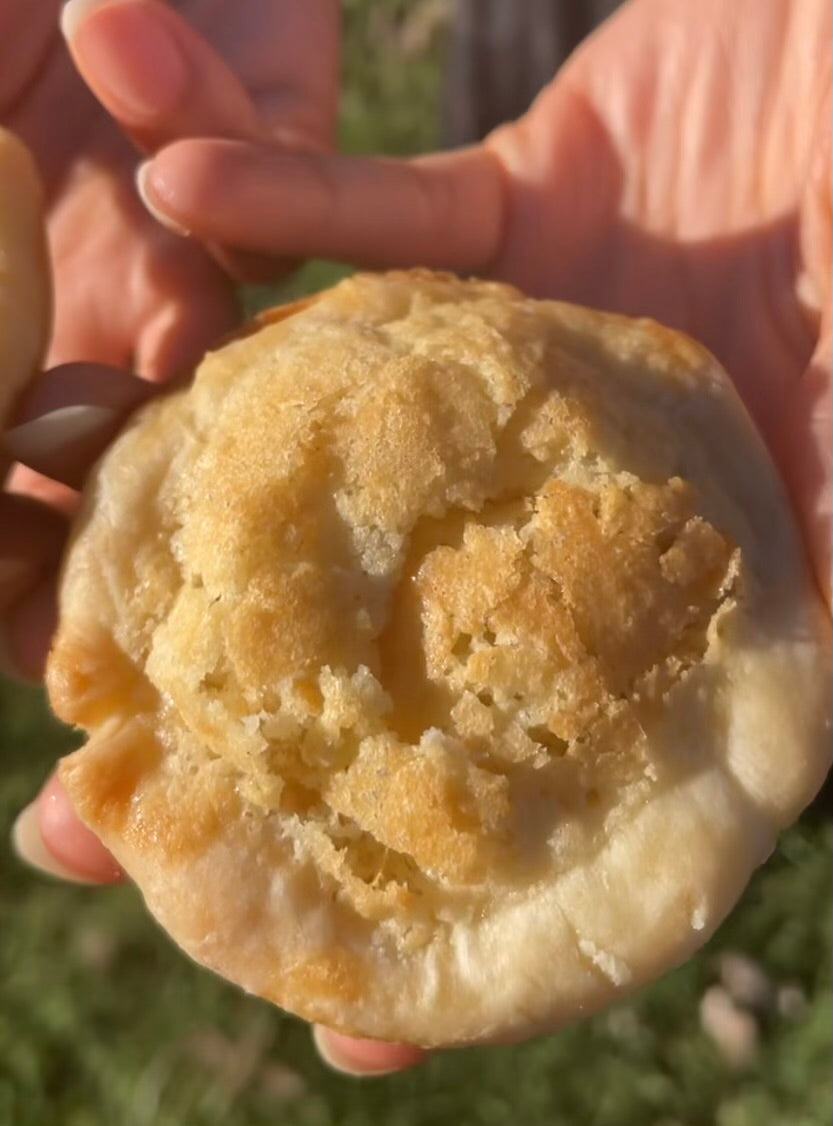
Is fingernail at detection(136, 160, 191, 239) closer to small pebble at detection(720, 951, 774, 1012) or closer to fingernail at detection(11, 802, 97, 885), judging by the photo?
fingernail at detection(11, 802, 97, 885)

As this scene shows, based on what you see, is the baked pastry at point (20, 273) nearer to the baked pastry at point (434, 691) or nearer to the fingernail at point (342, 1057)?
the baked pastry at point (434, 691)

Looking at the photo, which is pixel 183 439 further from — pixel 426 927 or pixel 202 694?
pixel 426 927

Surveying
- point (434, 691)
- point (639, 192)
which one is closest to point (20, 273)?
point (434, 691)

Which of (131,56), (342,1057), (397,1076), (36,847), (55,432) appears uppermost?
(131,56)

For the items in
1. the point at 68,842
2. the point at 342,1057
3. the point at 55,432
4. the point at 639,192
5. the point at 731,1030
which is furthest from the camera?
the point at 731,1030

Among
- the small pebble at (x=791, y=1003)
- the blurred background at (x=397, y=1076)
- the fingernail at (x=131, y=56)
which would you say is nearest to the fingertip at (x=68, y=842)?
the blurred background at (x=397, y=1076)

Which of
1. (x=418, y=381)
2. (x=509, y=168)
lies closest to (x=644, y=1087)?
(x=418, y=381)

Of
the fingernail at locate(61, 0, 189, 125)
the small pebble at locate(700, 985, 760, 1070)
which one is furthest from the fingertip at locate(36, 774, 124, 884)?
the small pebble at locate(700, 985, 760, 1070)

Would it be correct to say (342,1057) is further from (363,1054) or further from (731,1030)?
(731,1030)
